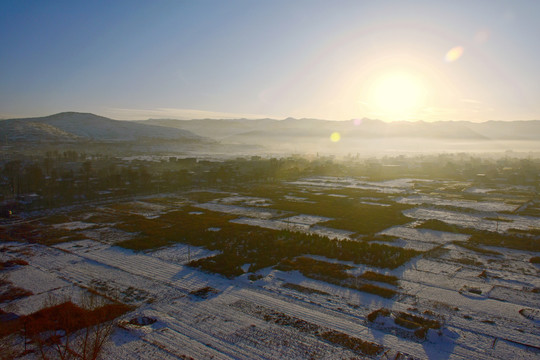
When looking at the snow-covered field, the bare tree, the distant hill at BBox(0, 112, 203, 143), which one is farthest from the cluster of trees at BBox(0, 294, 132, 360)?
the distant hill at BBox(0, 112, 203, 143)

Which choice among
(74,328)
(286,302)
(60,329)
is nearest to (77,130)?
(60,329)

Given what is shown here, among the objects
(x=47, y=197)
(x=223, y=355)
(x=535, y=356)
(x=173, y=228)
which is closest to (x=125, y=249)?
(x=173, y=228)

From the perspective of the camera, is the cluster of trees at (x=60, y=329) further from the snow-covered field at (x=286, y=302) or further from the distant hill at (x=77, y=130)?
the distant hill at (x=77, y=130)

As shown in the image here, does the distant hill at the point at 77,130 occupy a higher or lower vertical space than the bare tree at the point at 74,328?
higher

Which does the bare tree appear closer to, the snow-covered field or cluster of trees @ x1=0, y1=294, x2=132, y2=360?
cluster of trees @ x1=0, y1=294, x2=132, y2=360

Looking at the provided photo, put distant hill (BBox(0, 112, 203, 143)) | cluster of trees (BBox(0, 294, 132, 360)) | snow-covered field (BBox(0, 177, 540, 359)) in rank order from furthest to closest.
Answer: distant hill (BBox(0, 112, 203, 143)), snow-covered field (BBox(0, 177, 540, 359)), cluster of trees (BBox(0, 294, 132, 360))

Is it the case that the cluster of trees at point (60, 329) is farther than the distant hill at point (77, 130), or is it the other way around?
the distant hill at point (77, 130)

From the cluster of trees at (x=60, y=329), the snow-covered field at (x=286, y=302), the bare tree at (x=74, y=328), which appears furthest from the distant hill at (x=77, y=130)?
the bare tree at (x=74, y=328)

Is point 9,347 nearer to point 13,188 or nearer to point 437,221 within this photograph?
point 437,221
